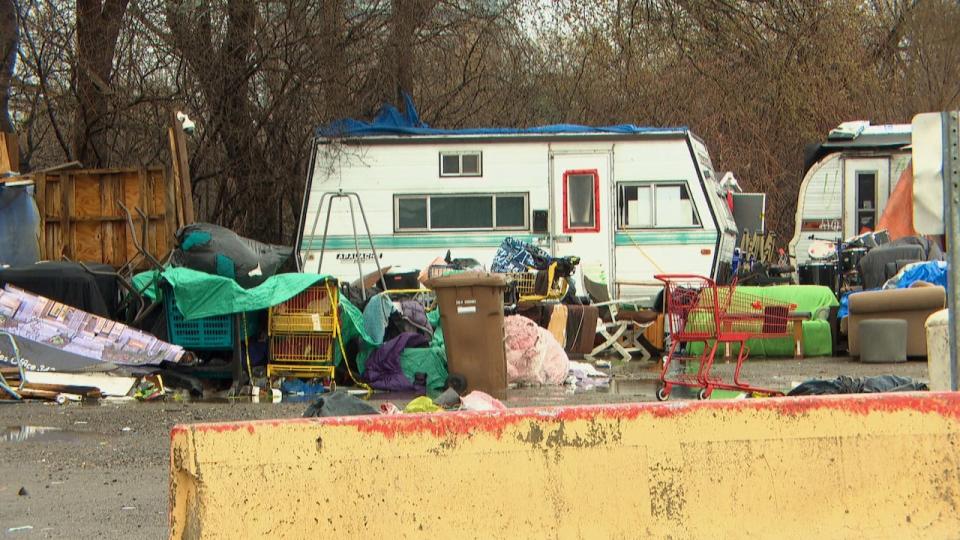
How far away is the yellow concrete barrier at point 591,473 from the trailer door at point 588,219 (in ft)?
41.6

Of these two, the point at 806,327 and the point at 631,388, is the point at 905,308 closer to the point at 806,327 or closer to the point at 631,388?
the point at 806,327

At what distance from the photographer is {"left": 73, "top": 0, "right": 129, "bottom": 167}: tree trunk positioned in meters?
16.0

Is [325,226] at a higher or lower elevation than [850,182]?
lower

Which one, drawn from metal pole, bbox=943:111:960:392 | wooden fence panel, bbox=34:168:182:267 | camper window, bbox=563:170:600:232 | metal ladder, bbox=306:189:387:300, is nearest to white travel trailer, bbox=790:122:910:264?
camper window, bbox=563:170:600:232

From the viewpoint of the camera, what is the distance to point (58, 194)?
52.6ft

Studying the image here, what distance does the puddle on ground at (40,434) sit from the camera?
9469 mm

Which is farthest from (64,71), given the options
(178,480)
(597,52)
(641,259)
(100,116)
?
(178,480)

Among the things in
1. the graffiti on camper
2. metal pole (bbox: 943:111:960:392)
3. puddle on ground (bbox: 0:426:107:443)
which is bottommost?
puddle on ground (bbox: 0:426:107:443)

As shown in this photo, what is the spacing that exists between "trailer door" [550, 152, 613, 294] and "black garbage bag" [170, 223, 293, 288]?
4.93 meters

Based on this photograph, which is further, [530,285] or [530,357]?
[530,285]

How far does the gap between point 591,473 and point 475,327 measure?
7.31 metres

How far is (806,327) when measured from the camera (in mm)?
15938

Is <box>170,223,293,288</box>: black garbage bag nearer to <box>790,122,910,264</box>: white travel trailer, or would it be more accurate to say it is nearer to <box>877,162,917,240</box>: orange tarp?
<box>790,122,910,264</box>: white travel trailer

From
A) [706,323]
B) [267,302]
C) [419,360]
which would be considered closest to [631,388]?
[706,323]
